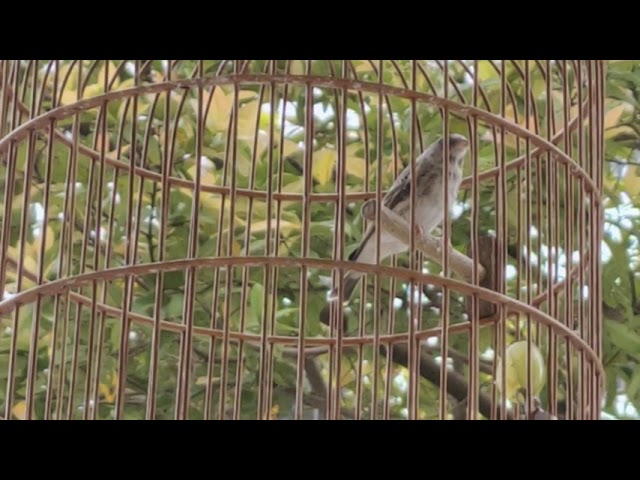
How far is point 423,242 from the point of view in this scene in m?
2.70

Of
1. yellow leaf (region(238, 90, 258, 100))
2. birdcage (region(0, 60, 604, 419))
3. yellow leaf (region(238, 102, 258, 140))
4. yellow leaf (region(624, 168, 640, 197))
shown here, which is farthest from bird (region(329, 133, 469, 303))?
yellow leaf (region(624, 168, 640, 197))

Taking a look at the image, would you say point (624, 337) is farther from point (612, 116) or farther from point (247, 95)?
point (247, 95)

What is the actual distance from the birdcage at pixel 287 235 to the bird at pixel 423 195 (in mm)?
48

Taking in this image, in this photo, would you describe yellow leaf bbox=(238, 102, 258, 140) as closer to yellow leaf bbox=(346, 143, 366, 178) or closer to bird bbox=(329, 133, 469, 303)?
yellow leaf bbox=(346, 143, 366, 178)

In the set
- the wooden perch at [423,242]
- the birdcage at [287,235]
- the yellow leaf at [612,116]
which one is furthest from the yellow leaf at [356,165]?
the yellow leaf at [612,116]

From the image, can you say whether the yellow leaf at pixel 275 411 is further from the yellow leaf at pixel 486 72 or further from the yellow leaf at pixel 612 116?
the yellow leaf at pixel 612 116

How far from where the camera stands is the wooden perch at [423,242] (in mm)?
2561

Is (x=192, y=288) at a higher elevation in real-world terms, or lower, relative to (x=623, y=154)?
lower

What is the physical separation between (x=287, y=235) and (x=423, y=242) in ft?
2.60

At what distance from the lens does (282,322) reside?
10.8 ft

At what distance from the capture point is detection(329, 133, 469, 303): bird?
299 centimetres

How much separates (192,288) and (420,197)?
41.9 inches
